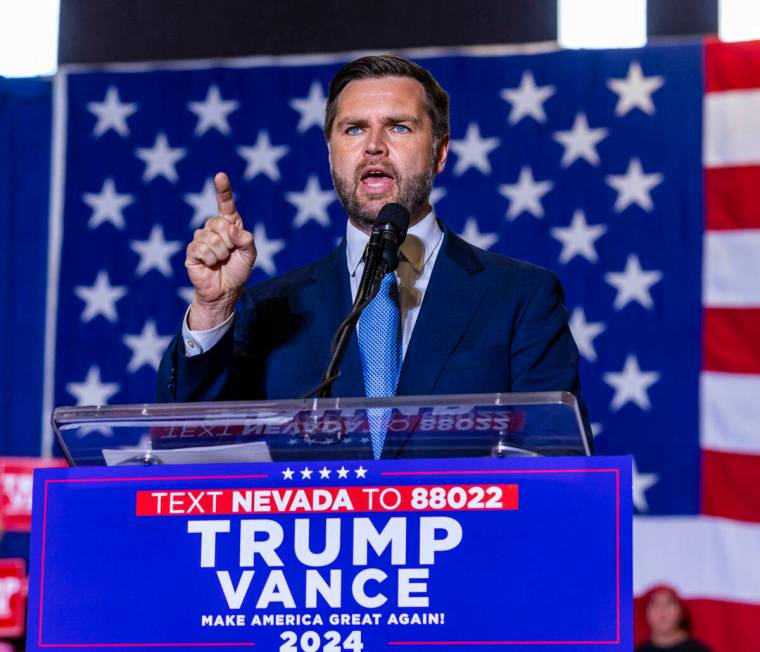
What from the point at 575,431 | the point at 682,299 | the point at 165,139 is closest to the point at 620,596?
the point at 575,431

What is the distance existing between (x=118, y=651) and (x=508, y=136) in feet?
17.2

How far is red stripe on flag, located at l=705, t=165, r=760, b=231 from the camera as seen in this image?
6.14 meters

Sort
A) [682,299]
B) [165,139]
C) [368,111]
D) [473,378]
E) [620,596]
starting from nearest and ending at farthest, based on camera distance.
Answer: [620,596], [473,378], [368,111], [682,299], [165,139]

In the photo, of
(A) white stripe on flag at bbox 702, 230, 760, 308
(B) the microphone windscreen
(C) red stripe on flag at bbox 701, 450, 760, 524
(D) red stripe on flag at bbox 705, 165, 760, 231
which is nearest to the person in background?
(C) red stripe on flag at bbox 701, 450, 760, 524

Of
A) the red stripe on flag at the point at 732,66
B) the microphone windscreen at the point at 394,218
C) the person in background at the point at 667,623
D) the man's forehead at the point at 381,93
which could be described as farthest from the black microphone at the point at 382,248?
the red stripe on flag at the point at 732,66

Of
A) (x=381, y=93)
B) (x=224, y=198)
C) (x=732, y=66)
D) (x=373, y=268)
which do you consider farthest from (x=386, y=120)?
(x=732, y=66)

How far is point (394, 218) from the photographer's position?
1.71 meters

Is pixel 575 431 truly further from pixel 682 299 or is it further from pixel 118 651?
pixel 682 299

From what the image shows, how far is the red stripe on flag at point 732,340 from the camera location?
604cm

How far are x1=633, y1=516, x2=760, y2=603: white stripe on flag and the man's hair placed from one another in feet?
13.4

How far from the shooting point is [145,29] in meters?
7.13

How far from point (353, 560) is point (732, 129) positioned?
17.1 ft

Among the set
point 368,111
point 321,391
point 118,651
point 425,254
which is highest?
point 368,111

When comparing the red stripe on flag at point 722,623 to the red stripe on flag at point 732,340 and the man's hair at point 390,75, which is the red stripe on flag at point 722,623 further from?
the man's hair at point 390,75
